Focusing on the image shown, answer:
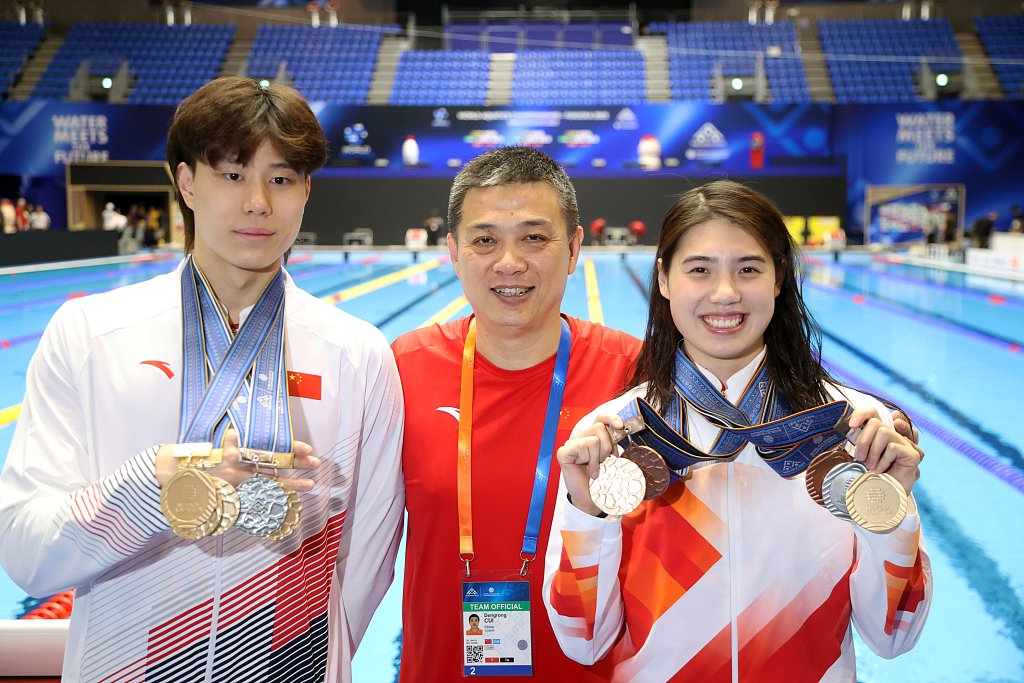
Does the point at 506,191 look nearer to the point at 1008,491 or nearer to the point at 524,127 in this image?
the point at 1008,491

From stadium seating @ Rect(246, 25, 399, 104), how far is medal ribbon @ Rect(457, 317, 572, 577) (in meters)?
21.5

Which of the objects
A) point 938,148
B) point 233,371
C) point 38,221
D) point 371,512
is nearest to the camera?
point 233,371

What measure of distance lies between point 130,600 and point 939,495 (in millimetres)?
3991

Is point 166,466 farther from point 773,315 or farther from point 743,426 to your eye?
point 773,315

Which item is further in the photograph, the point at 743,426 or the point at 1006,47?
the point at 1006,47

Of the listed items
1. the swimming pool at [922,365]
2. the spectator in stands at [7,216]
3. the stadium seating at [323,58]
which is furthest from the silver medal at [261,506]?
the stadium seating at [323,58]

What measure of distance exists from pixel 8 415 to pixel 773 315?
554cm

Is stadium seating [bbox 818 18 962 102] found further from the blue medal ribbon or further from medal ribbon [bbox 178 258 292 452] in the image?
medal ribbon [bbox 178 258 292 452]

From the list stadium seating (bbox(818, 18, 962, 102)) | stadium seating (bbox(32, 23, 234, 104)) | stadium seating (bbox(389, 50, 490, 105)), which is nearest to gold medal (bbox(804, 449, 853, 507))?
stadium seating (bbox(389, 50, 490, 105))

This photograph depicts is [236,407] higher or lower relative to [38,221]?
lower

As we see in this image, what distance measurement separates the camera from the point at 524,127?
21.8 m

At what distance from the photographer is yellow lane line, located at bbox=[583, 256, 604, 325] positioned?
9538 mm

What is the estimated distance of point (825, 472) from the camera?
4.50 ft

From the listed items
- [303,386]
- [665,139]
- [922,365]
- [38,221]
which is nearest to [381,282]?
[922,365]
